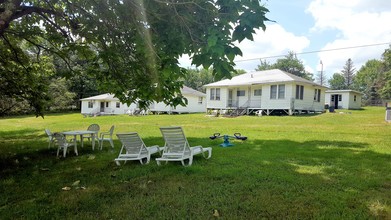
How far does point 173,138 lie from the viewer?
22.7 feet

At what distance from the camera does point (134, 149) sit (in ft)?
24.0

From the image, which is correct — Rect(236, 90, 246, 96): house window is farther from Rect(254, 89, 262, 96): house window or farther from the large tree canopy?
the large tree canopy

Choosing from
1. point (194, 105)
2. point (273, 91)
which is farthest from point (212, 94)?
point (273, 91)

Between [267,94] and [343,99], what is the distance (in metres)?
15.7

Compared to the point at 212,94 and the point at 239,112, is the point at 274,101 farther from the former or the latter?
the point at 212,94

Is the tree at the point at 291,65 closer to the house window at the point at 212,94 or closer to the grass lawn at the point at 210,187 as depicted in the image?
the house window at the point at 212,94

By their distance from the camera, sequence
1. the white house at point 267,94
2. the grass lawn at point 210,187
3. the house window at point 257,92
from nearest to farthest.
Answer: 1. the grass lawn at point 210,187
2. the white house at point 267,94
3. the house window at point 257,92

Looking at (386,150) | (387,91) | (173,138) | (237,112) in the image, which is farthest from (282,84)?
(387,91)

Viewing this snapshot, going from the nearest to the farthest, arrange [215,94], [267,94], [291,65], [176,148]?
1. [176,148]
2. [267,94]
3. [215,94]
4. [291,65]

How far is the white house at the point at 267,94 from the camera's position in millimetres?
24672

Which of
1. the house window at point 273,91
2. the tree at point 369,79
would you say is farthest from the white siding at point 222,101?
the tree at point 369,79

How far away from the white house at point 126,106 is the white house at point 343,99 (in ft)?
57.6

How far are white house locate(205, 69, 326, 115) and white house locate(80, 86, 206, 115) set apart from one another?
243 inches

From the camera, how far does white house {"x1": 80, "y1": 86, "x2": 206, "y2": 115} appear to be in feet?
118
